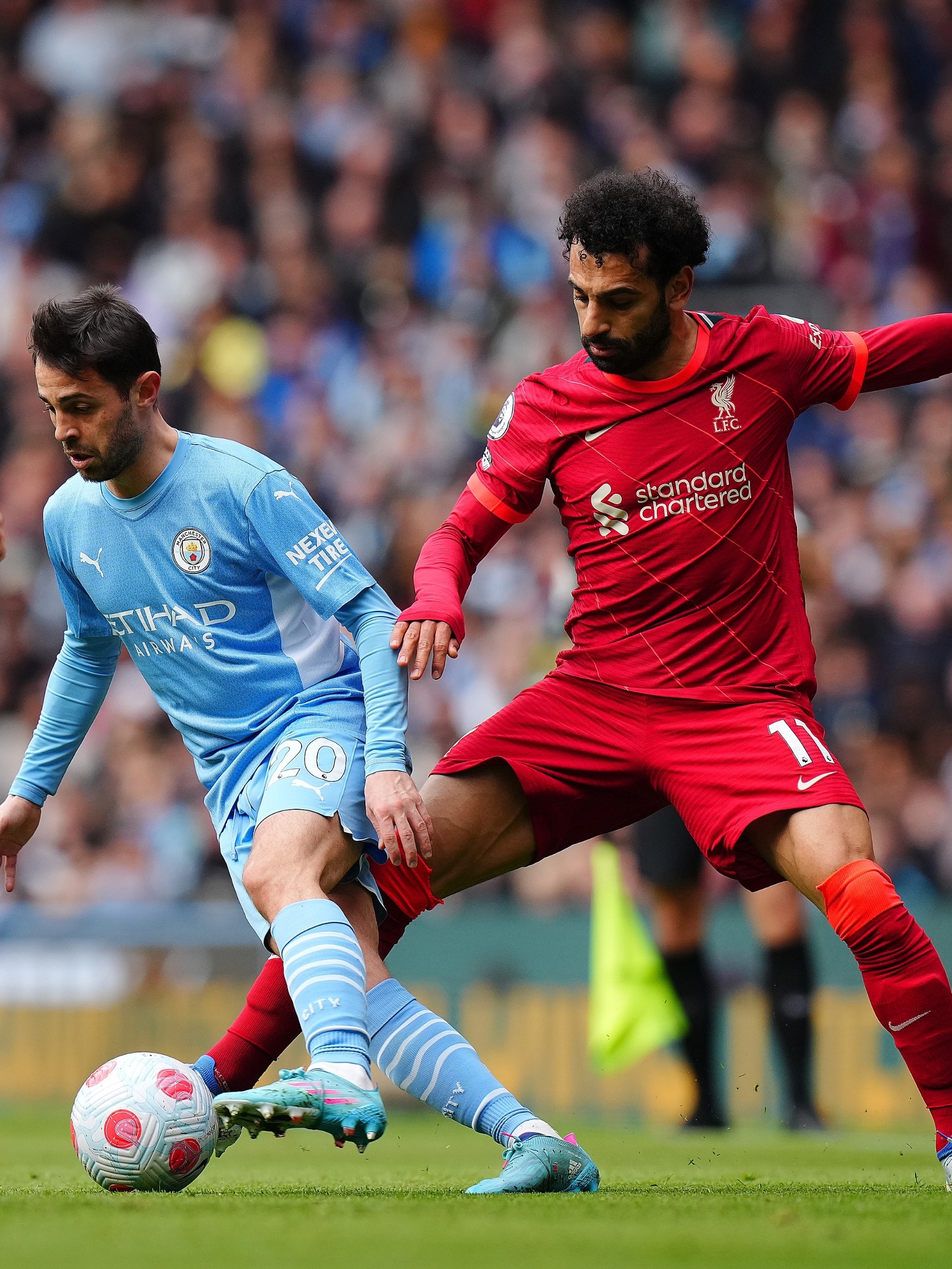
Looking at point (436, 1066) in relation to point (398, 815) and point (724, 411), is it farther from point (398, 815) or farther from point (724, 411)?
point (724, 411)

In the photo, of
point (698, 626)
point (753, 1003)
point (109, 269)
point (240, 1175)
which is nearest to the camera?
point (698, 626)

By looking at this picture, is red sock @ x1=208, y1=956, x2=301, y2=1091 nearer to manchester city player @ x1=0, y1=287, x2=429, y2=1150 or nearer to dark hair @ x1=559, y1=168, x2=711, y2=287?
manchester city player @ x1=0, y1=287, x2=429, y2=1150

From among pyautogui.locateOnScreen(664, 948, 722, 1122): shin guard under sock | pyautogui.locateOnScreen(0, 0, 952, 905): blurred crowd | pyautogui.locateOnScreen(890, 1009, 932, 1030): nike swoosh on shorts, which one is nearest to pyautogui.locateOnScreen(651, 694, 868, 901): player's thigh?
pyautogui.locateOnScreen(890, 1009, 932, 1030): nike swoosh on shorts

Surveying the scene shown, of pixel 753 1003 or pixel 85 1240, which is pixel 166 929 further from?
pixel 85 1240

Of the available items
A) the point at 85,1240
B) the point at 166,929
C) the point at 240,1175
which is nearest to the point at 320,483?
the point at 166,929

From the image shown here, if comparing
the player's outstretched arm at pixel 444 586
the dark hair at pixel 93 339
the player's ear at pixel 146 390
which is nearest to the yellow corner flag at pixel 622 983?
the player's outstretched arm at pixel 444 586

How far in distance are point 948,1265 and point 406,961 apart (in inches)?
253

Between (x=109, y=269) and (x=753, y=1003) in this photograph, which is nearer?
(x=753, y=1003)

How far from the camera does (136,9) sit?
1448 cm

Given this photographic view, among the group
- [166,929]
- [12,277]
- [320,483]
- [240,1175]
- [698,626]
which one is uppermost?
[12,277]

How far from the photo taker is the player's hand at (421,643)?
4141mm

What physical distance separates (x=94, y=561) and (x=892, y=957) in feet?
→ 6.98

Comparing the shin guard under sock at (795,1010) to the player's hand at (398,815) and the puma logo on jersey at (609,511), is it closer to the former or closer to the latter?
the puma logo on jersey at (609,511)

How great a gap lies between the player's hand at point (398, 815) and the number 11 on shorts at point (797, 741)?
2.85 feet
